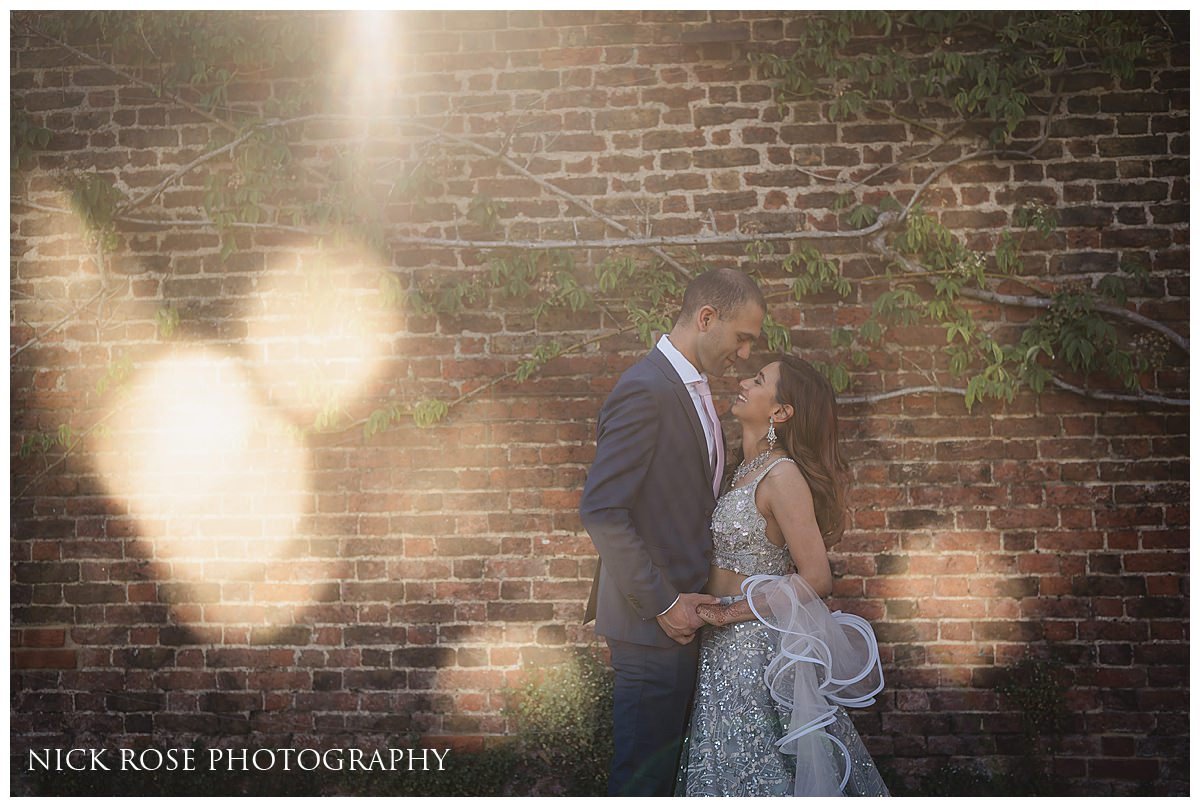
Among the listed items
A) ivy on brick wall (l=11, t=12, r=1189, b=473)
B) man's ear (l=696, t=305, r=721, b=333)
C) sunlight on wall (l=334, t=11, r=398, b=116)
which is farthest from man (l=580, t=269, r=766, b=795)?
sunlight on wall (l=334, t=11, r=398, b=116)

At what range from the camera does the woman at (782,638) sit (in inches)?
96.7

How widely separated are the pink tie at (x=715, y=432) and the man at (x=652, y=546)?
0.01 m

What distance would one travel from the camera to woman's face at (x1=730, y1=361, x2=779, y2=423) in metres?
2.66

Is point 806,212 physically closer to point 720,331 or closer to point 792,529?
point 720,331

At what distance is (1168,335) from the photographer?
3.42 meters

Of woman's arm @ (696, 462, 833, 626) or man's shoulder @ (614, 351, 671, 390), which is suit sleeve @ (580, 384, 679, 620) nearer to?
man's shoulder @ (614, 351, 671, 390)

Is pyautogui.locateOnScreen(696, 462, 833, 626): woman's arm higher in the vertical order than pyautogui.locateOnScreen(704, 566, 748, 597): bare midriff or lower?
higher

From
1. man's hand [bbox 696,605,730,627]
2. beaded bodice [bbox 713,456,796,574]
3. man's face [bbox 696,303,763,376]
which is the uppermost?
man's face [bbox 696,303,763,376]

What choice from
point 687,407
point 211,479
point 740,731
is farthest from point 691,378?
point 211,479

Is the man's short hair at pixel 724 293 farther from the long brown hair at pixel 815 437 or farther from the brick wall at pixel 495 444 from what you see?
the brick wall at pixel 495 444

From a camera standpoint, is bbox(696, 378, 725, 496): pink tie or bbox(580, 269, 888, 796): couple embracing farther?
bbox(696, 378, 725, 496): pink tie

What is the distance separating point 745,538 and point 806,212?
160 centimetres
